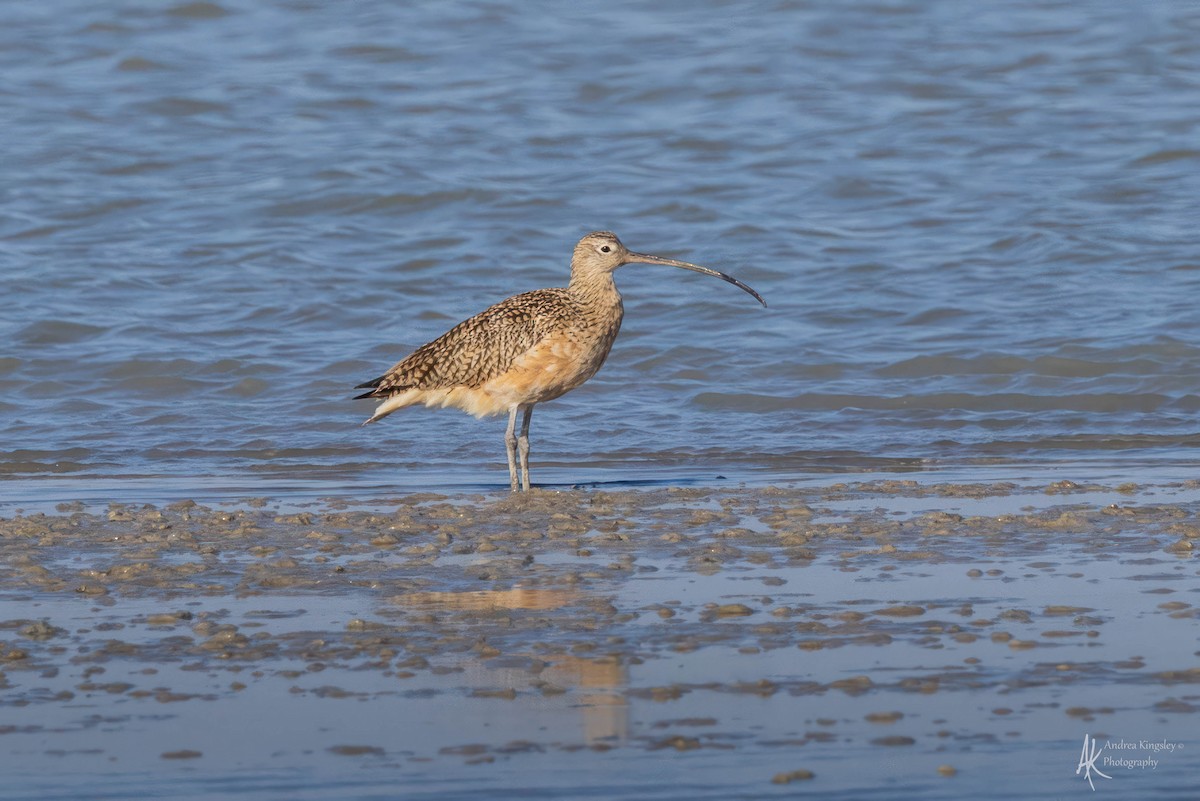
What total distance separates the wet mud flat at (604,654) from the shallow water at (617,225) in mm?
2692

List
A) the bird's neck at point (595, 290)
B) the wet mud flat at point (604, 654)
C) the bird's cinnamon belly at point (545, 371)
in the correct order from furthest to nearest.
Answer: the bird's neck at point (595, 290) → the bird's cinnamon belly at point (545, 371) → the wet mud flat at point (604, 654)

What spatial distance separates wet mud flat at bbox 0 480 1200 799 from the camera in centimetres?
427

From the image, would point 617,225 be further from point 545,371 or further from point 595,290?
point 545,371

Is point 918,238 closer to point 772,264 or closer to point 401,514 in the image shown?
point 772,264

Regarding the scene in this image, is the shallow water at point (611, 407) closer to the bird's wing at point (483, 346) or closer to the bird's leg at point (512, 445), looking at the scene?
the bird's leg at point (512, 445)

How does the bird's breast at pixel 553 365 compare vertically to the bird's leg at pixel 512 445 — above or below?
above

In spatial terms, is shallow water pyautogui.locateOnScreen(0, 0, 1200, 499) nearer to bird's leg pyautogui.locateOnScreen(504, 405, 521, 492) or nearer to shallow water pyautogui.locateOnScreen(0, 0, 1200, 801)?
shallow water pyautogui.locateOnScreen(0, 0, 1200, 801)

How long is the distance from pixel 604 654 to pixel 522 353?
175 inches

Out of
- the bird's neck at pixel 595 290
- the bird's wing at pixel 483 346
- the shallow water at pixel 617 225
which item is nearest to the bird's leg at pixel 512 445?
the bird's wing at pixel 483 346

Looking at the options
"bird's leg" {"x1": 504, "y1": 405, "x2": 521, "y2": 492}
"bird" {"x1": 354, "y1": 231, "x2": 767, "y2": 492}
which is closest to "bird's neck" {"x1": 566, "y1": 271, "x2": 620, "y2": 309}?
"bird" {"x1": 354, "y1": 231, "x2": 767, "y2": 492}

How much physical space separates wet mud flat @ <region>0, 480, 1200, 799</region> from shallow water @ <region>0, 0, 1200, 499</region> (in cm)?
269

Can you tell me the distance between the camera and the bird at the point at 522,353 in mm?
9531

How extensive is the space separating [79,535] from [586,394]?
5558 mm

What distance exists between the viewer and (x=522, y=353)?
9508 millimetres
